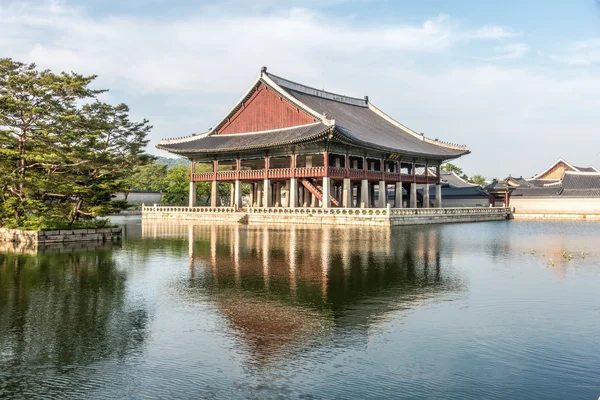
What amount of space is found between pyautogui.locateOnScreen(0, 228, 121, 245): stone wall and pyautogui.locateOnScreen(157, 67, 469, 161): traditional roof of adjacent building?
2596 cm

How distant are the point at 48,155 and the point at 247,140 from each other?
37.0 meters

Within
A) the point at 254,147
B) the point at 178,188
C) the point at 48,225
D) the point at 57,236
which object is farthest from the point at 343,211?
the point at 178,188

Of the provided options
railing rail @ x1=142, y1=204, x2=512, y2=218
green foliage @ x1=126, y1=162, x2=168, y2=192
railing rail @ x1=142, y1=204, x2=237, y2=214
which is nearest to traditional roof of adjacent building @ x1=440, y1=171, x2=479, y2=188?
railing rail @ x1=142, y1=204, x2=512, y2=218

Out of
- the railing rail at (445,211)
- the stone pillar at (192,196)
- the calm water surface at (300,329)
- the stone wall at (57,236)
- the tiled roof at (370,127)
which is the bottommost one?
the calm water surface at (300,329)

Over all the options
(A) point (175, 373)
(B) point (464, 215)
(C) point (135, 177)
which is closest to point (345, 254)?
(A) point (175, 373)

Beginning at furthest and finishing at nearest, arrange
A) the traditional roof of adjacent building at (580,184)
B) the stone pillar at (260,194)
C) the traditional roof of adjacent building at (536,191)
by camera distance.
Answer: the traditional roof of adjacent building at (536,191)
the traditional roof of adjacent building at (580,184)
the stone pillar at (260,194)

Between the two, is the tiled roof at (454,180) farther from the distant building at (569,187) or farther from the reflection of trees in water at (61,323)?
the reflection of trees in water at (61,323)

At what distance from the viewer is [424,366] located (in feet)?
30.2

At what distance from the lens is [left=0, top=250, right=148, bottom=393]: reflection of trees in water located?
9.12 metres

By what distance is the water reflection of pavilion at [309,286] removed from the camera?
11461 mm

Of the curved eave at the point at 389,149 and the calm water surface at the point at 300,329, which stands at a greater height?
the curved eave at the point at 389,149

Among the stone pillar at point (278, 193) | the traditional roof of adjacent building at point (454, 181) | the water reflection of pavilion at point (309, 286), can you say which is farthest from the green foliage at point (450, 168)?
the water reflection of pavilion at point (309, 286)

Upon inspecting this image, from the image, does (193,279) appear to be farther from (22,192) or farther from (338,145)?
(338,145)

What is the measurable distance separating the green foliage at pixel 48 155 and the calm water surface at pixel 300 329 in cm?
1112
